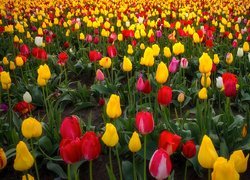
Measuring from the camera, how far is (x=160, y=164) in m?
1.56

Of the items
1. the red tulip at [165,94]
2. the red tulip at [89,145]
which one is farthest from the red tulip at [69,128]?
the red tulip at [165,94]

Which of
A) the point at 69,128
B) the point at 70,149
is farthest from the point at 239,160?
the point at 69,128

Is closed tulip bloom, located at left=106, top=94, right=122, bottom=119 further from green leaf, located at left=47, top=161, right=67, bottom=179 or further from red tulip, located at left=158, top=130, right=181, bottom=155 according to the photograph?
green leaf, located at left=47, top=161, right=67, bottom=179

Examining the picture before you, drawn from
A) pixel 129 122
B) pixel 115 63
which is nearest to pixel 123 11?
pixel 115 63

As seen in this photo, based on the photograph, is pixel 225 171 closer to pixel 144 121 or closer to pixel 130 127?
pixel 144 121

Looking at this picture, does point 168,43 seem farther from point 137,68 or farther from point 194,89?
point 194,89

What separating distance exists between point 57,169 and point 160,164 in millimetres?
1420

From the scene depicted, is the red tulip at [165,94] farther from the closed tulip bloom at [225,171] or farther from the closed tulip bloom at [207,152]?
the closed tulip bloom at [225,171]

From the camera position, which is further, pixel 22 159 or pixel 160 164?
pixel 22 159

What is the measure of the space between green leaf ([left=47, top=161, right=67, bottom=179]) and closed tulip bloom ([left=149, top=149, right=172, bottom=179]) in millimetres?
1316

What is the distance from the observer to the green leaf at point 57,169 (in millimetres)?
2730

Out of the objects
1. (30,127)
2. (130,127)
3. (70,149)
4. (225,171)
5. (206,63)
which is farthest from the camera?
(130,127)

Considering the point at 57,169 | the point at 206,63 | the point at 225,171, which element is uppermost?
the point at 225,171

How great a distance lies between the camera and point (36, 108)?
4492 millimetres
